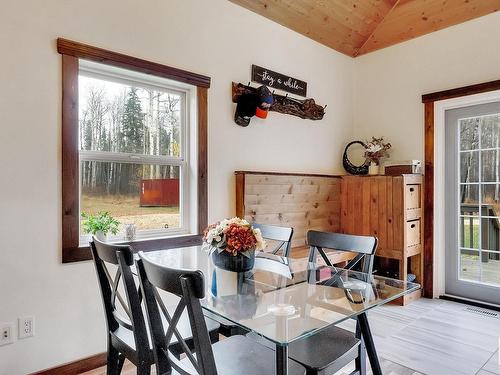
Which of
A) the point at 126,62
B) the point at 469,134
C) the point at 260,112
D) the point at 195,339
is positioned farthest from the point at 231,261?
the point at 469,134

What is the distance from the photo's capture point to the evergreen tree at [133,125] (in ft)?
8.39

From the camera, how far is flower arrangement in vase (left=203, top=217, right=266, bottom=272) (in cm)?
168

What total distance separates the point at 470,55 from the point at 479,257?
6.54ft

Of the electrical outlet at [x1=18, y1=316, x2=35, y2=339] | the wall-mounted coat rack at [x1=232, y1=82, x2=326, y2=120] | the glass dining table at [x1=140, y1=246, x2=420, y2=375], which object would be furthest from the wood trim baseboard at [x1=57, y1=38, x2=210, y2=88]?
the electrical outlet at [x1=18, y1=316, x2=35, y2=339]

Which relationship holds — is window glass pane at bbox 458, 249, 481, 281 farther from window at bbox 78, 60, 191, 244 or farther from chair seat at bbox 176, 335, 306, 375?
chair seat at bbox 176, 335, 306, 375

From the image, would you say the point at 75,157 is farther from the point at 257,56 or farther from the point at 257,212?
the point at 257,56

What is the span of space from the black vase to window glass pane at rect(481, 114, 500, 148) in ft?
9.66

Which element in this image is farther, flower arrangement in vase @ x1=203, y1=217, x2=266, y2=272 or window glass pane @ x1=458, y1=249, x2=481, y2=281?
window glass pane @ x1=458, y1=249, x2=481, y2=281

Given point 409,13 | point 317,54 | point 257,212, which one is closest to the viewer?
point 257,212

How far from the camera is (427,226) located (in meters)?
3.67

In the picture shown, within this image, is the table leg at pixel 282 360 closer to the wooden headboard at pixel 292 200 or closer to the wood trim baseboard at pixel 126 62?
the wooden headboard at pixel 292 200

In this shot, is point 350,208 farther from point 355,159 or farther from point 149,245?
point 149,245

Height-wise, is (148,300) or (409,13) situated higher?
(409,13)

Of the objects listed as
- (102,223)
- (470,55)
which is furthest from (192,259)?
(470,55)
